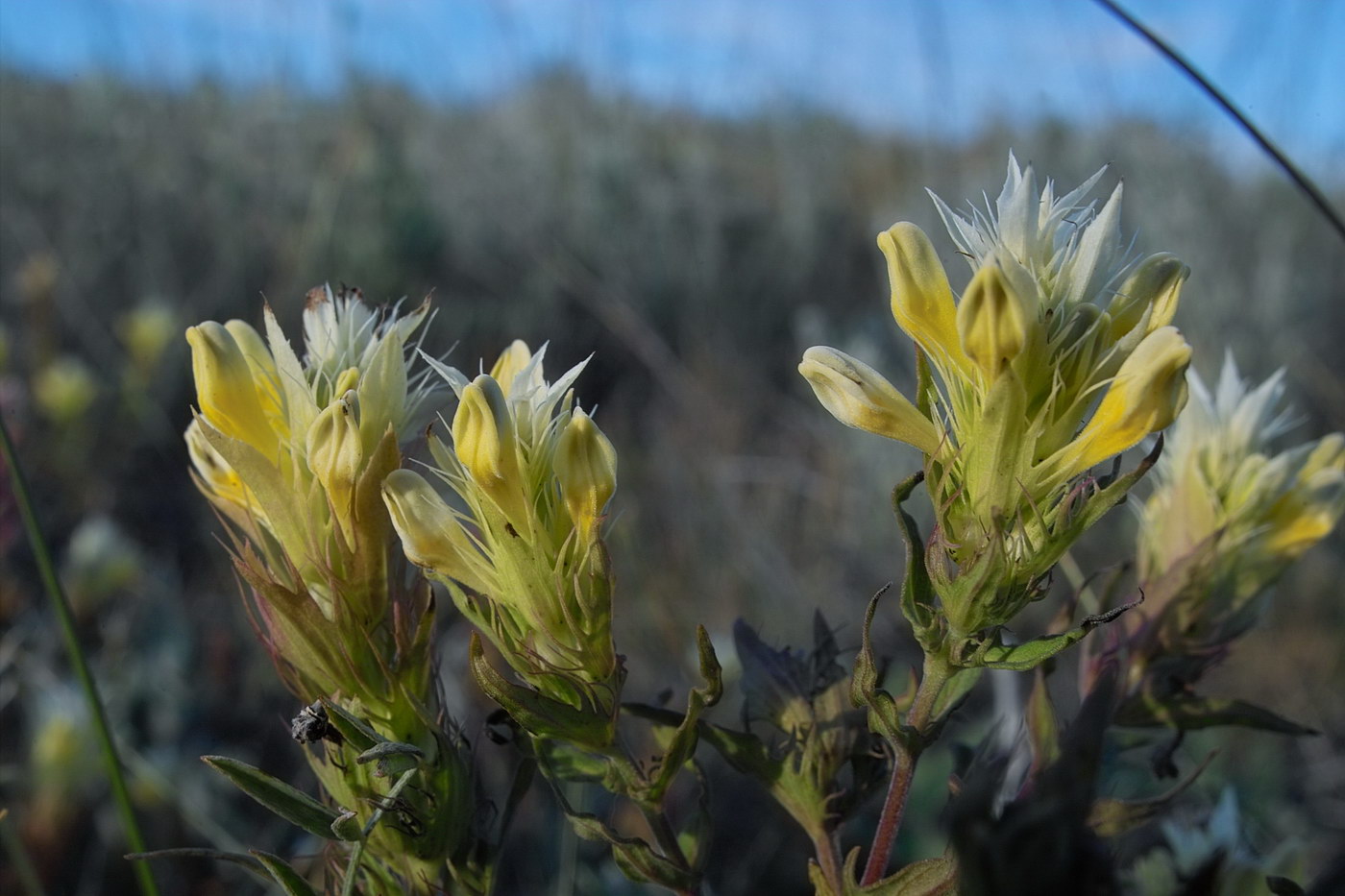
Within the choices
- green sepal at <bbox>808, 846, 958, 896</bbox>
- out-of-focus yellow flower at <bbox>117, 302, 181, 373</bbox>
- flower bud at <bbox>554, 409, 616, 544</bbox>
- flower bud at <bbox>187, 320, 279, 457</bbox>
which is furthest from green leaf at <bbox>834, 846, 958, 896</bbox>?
out-of-focus yellow flower at <bbox>117, 302, 181, 373</bbox>

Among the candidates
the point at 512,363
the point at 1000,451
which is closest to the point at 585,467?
the point at 512,363

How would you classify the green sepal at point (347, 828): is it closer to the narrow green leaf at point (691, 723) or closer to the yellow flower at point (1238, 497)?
the narrow green leaf at point (691, 723)

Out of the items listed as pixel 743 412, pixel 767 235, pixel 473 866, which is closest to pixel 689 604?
pixel 743 412

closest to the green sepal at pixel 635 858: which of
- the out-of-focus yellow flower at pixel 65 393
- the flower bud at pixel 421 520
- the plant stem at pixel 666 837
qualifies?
the plant stem at pixel 666 837

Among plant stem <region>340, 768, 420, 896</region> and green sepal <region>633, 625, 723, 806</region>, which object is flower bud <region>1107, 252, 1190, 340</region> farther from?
plant stem <region>340, 768, 420, 896</region>

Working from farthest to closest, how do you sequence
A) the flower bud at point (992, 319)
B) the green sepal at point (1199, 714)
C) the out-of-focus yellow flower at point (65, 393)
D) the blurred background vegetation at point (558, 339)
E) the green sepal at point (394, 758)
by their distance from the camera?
the out-of-focus yellow flower at point (65, 393)
the blurred background vegetation at point (558, 339)
the green sepal at point (1199, 714)
the green sepal at point (394, 758)
the flower bud at point (992, 319)

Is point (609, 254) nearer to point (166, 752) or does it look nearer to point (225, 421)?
point (166, 752)

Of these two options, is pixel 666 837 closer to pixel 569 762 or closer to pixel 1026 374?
pixel 569 762
